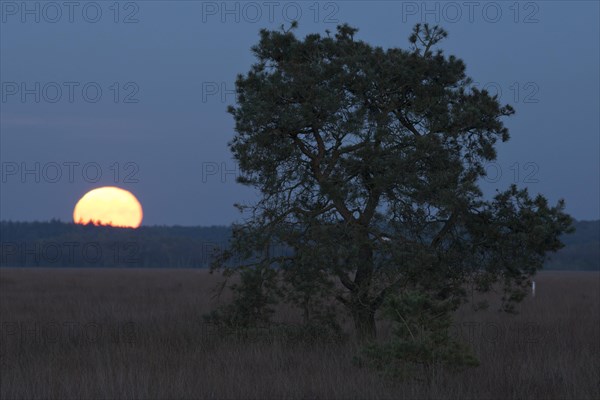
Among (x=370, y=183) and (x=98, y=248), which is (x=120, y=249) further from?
(x=370, y=183)

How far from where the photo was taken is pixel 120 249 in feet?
585

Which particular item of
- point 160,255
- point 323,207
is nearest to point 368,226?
point 323,207

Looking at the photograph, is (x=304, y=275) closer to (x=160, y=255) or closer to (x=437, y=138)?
(x=437, y=138)

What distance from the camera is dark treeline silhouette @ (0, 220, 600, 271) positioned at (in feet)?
486

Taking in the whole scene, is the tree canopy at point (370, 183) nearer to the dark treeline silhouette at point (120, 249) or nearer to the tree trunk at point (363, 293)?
the tree trunk at point (363, 293)

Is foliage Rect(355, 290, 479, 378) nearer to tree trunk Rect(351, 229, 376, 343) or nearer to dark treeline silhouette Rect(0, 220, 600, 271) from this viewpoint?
tree trunk Rect(351, 229, 376, 343)

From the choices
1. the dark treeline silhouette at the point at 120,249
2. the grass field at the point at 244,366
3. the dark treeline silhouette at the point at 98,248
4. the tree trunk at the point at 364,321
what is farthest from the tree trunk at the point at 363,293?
the dark treeline silhouette at the point at 98,248

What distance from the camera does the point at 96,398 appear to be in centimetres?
942

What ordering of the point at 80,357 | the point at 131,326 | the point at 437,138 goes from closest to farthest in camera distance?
the point at 80,357
the point at 437,138
the point at 131,326

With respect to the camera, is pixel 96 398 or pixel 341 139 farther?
pixel 341 139

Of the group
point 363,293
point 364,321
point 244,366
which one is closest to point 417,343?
point 244,366

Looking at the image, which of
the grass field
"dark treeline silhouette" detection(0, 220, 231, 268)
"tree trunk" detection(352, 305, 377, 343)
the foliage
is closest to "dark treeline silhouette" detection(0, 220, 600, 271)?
"dark treeline silhouette" detection(0, 220, 231, 268)

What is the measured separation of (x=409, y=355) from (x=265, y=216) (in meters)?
5.25

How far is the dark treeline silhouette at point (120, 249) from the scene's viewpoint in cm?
14812
